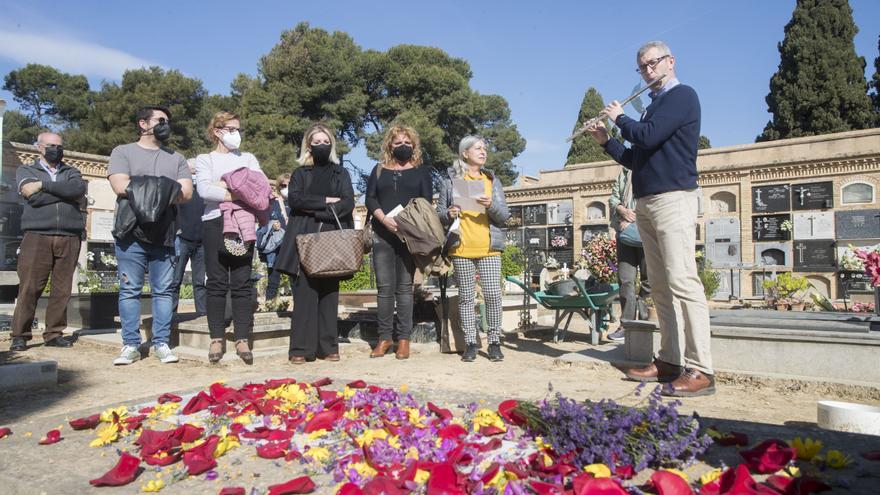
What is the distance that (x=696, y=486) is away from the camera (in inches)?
68.0

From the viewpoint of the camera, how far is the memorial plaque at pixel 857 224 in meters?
17.7

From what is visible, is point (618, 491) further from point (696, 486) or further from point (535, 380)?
point (535, 380)

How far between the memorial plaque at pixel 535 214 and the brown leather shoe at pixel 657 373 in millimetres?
20824

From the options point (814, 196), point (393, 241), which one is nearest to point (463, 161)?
point (393, 241)

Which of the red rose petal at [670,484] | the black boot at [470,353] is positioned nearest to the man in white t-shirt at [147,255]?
the black boot at [470,353]

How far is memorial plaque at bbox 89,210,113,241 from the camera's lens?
15.6 meters

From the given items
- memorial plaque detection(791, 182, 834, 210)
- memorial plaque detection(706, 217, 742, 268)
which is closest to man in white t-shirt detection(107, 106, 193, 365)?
memorial plaque detection(706, 217, 742, 268)

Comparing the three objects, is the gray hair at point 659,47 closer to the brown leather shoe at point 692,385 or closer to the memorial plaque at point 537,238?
the brown leather shoe at point 692,385

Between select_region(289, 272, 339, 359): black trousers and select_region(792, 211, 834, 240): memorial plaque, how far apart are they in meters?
18.4

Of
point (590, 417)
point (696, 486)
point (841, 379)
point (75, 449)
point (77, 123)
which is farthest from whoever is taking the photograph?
point (77, 123)

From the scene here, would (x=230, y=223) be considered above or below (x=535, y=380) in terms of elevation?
above

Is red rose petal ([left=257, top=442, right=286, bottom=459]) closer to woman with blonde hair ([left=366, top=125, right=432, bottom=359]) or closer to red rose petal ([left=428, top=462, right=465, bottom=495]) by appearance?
red rose petal ([left=428, top=462, right=465, bottom=495])

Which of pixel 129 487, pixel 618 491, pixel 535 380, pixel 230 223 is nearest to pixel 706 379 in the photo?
pixel 535 380

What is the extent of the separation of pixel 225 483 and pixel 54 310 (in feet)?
15.1
